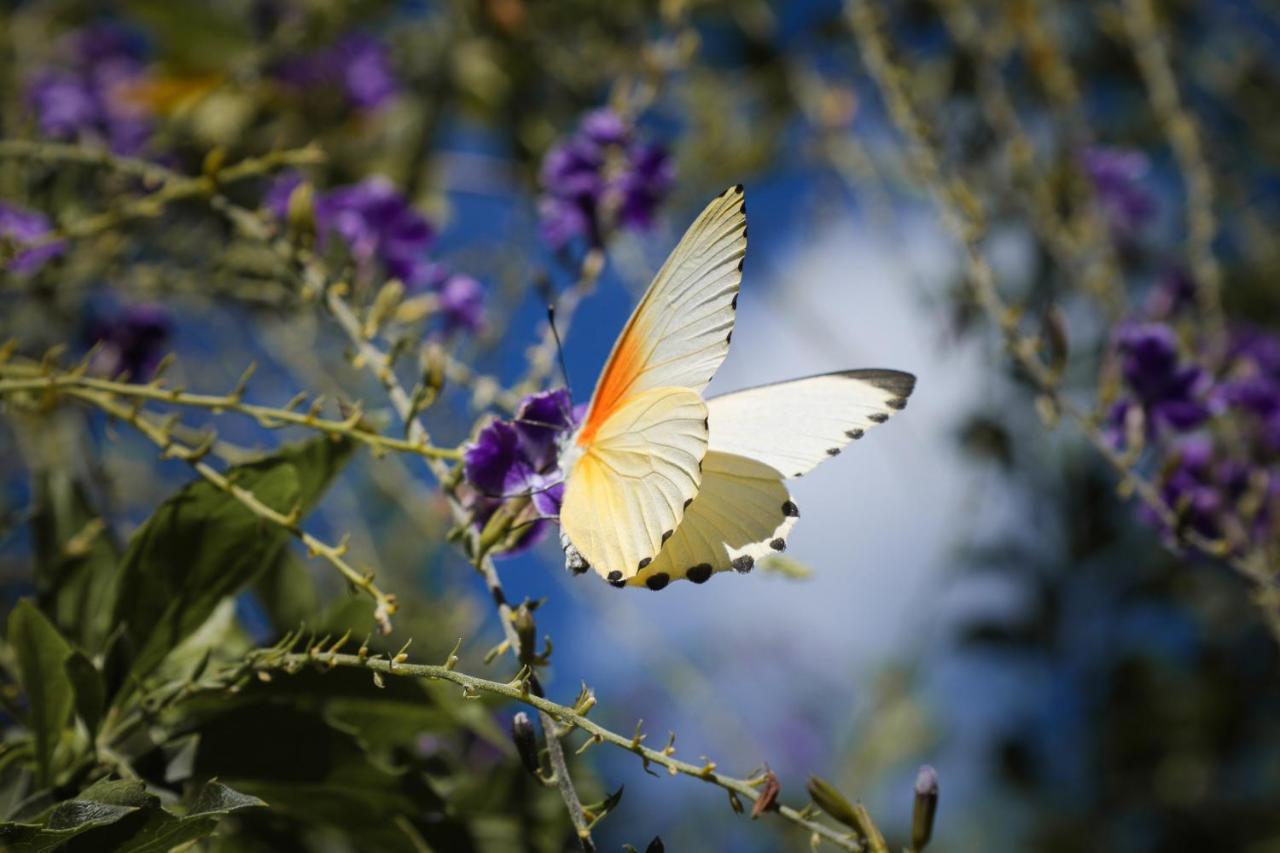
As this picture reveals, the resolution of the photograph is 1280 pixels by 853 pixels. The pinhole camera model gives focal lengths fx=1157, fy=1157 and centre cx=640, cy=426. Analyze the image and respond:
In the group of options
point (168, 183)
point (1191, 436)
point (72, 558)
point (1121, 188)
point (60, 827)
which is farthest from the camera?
point (1121, 188)

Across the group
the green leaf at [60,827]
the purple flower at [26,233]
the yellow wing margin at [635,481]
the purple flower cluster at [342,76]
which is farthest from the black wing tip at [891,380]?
the purple flower cluster at [342,76]

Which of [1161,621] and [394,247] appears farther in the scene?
[1161,621]

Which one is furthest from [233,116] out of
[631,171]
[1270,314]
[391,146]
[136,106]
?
[1270,314]

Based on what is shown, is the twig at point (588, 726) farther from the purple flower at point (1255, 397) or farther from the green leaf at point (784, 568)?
the purple flower at point (1255, 397)

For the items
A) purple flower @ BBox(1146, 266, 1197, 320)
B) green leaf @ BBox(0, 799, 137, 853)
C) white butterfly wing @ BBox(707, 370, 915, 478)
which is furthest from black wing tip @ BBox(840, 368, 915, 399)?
purple flower @ BBox(1146, 266, 1197, 320)

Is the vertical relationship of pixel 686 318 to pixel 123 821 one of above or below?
above

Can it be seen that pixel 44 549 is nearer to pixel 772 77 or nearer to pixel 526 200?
pixel 526 200

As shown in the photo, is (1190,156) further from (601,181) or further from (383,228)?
(383,228)

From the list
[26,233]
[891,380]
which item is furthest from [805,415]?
[26,233]
